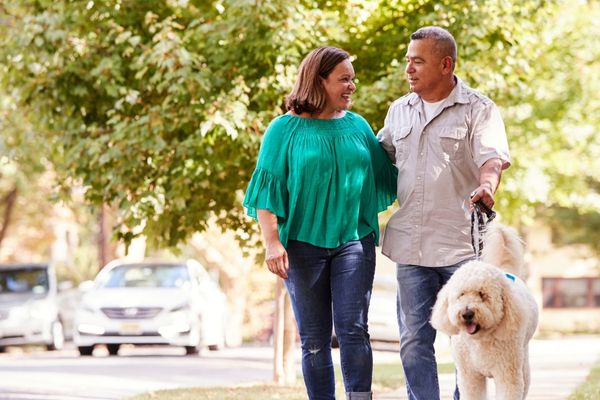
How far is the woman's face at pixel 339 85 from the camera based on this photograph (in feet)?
22.0

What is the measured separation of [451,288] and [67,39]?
709 centimetres

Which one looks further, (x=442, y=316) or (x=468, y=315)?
(x=442, y=316)

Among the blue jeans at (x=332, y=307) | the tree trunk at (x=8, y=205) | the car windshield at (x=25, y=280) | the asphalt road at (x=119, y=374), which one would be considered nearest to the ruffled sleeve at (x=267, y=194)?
the blue jeans at (x=332, y=307)

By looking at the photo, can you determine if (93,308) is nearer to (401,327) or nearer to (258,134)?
(258,134)

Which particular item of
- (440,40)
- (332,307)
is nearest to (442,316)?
(332,307)

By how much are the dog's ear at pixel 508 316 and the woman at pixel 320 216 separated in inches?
27.1

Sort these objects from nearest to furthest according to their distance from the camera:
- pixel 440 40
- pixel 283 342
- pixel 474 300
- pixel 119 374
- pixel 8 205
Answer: pixel 474 300 → pixel 440 40 → pixel 283 342 → pixel 119 374 → pixel 8 205

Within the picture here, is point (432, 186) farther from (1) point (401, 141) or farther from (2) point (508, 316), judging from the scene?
(2) point (508, 316)

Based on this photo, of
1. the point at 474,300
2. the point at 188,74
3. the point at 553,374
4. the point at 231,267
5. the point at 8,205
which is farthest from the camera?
the point at 231,267

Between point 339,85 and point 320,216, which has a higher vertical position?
point 339,85

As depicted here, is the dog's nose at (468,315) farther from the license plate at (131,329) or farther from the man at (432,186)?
the license plate at (131,329)

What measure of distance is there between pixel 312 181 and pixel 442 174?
2.30 ft

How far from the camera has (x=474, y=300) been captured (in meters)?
6.31

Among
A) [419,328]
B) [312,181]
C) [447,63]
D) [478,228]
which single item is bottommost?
[419,328]
